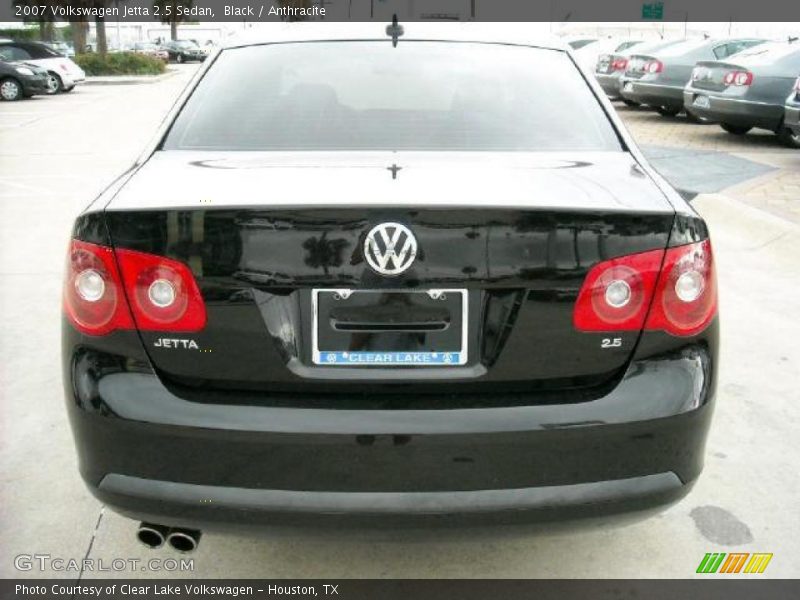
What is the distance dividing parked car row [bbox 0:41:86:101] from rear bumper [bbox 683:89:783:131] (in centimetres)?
1810

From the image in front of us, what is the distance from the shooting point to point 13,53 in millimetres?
24219

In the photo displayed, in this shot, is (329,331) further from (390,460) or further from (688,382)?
(688,382)

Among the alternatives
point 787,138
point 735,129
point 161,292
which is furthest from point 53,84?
point 161,292

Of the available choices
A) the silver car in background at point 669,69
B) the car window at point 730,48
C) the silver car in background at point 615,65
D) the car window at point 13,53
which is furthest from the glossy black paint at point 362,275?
the car window at point 13,53

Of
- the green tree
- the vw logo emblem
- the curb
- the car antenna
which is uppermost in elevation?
the green tree

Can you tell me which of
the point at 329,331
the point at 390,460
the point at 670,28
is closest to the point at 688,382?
the point at 390,460

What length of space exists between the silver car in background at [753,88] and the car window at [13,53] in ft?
63.7

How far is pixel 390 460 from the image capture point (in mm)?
2014

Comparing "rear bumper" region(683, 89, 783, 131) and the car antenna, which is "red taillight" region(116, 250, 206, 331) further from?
"rear bumper" region(683, 89, 783, 131)

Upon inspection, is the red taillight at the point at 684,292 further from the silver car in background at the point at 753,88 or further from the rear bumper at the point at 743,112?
the rear bumper at the point at 743,112

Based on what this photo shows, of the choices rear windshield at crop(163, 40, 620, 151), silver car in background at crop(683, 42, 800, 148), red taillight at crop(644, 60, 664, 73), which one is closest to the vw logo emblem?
rear windshield at crop(163, 40, 620, 151)

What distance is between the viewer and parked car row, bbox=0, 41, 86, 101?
22.9 meters

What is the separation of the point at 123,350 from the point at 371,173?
77cm

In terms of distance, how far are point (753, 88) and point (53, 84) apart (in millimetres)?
19376
